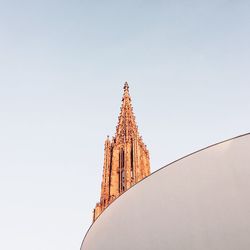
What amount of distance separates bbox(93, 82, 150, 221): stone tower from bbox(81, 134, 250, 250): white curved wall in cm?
1542

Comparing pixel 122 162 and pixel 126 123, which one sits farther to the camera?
pixel 126 123

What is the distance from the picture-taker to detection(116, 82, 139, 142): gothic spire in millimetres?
26809

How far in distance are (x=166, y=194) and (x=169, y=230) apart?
→ 589 mm

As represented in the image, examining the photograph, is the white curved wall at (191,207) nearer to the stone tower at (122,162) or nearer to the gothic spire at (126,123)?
the stone tower at (122,162)

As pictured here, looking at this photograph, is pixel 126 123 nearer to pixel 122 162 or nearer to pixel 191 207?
pixel 122 162

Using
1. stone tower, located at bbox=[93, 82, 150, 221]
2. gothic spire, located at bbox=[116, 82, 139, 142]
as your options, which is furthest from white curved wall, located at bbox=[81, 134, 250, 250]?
gothic spire, located at bbox=[116, 82, 139, 142]

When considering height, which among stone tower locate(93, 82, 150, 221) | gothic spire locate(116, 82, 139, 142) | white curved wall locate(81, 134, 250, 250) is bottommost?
white curved wall locate(81, 134, 250, 250)

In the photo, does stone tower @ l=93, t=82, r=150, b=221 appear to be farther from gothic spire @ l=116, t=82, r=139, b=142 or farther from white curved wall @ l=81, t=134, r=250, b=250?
white curved wall @ l=81, t=134, r=250, b=250

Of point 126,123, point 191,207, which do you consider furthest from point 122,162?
point 191,207

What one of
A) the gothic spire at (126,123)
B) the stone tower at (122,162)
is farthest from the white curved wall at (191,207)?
the gothic spire at (126,123)

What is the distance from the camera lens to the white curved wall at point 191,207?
4.03 meters

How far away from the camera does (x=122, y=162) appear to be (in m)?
24.2

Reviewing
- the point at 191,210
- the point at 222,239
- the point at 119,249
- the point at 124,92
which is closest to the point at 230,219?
the point at 222,239

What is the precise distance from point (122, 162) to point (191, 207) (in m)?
19.9
